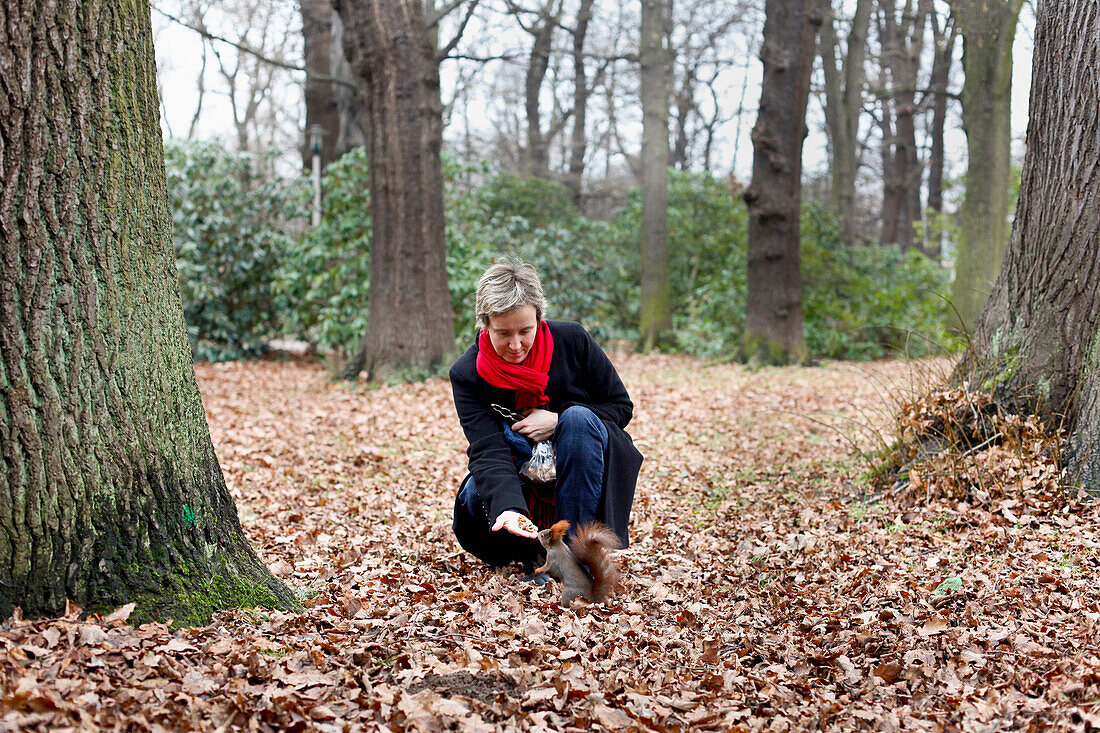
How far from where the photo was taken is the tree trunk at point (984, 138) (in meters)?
11.7

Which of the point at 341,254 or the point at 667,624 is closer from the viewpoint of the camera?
the point at 667,624

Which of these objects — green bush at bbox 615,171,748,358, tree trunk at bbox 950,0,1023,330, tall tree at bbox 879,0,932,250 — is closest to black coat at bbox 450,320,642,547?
tree trunk at bbox 950,0,1023,330

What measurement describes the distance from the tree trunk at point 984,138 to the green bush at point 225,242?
9.79m

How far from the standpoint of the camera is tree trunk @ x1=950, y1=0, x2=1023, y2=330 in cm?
1168

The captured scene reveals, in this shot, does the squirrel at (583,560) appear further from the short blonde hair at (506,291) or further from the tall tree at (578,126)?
the tall tree at (578,126)

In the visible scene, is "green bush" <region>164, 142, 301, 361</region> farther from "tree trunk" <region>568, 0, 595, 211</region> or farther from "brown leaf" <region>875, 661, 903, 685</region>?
"tree trunk" <region>568, 0, 595, 211</region>

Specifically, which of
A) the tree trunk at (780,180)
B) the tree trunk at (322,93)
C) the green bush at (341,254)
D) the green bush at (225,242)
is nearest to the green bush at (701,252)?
the tree trunk at (780,180)

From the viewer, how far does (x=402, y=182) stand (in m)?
9.56

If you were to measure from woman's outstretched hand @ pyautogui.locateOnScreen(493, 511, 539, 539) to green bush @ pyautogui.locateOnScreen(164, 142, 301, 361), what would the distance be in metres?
10.6

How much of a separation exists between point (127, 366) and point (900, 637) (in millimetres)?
2628

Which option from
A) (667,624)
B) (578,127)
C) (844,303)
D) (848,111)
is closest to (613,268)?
(844,303)

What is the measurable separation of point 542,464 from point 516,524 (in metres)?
0.38

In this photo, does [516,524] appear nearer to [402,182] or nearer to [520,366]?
[520,366]

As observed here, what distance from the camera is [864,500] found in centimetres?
482
